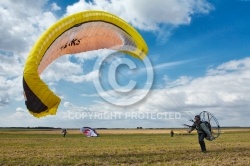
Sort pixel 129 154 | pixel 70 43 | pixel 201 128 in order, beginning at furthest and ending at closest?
pixel 201 128, pixel 129 154, pixel 70 43

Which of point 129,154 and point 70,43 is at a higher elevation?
point 70,43

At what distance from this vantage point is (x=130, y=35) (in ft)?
44.5

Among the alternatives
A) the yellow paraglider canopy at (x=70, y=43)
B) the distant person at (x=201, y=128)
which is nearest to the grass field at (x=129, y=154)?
the distant person at (x=201, y=128)

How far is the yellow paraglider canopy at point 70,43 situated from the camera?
424 inches

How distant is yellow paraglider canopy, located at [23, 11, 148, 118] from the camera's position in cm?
1076

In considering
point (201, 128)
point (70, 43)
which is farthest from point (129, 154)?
point (70, 43)

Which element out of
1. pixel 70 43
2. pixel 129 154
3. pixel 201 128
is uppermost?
pixel 70 43

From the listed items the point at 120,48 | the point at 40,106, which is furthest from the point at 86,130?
the point at 40,106

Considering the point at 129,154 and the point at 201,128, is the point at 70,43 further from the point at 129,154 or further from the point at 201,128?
the point at 201,128

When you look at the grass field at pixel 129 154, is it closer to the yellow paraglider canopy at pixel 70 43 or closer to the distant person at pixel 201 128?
the distant person at pixel 201 128

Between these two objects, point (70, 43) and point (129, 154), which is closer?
point (70, 43)

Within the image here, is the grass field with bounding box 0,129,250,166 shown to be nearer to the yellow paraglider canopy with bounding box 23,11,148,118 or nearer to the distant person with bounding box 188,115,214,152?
the distant person with bounding box 188,115,214,152

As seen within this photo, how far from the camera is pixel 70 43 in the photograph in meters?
13.4

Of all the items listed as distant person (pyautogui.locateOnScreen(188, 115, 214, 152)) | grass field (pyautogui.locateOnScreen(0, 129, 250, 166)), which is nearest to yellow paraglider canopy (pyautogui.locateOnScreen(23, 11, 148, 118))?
grass field (pyautogui.locateOnScreen(0, 129, 250, 166))
